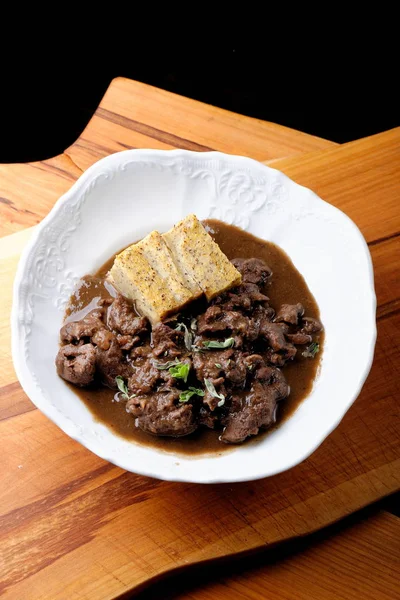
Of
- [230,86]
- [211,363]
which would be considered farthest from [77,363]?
[230,86]

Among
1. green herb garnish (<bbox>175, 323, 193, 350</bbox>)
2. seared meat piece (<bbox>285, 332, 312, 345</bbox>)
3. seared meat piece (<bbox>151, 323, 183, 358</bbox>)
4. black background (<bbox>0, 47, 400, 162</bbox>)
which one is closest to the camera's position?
seared meat piece (<bbox>151, 323, 183, 358</bbox>)

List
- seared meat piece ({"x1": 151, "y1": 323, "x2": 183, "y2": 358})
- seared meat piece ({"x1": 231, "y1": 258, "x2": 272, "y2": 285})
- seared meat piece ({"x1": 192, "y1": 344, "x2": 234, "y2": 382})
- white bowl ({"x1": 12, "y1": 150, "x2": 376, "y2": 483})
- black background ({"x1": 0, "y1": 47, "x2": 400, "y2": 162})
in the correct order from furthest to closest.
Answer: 1. black background ({"x1": 0, "y1": 47, "x2": 400, "y2": 162})
2. seared meat piece ({"x1": 231, "y1": 258, "x2": 272, "y2": 285})
3. seared meat piece ({"x1": 151, "y1": 323, "x2": 183, "y2": 358})
4. seared meat piece ({"x1": 192, "y1": 344, "x2": 234, "y2": 382})
5. white bowl ({"x1": 12, "y1": 150, "x2": 376, "y2": 483})

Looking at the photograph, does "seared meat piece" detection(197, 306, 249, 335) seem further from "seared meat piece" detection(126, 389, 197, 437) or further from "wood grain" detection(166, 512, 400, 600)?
"wood grain" detection(166, 512, 400, 600)

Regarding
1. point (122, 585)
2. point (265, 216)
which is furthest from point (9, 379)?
point (265, 216)

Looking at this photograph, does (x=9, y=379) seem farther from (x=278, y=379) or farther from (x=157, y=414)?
(x=278, y=379)

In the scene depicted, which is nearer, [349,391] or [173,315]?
[349,391]

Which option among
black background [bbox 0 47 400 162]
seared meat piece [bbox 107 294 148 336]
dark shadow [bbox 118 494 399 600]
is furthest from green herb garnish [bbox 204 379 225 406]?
black background [bbox 0 47 400 162]

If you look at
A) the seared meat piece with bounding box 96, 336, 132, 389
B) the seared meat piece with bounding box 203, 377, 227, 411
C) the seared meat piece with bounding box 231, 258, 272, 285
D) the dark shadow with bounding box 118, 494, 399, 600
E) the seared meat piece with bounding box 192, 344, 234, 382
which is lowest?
the dark shadow with bounding box 118, 494, 399, 600
